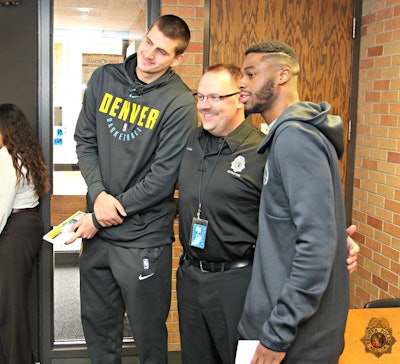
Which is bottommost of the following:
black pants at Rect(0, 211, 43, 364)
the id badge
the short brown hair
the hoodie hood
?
black pants at Rect(0, 211, 43, 364)

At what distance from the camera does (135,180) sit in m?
2.61

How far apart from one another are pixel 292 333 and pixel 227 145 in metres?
0.92

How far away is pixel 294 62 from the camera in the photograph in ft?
6.64

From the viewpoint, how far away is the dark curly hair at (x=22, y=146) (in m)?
3.36

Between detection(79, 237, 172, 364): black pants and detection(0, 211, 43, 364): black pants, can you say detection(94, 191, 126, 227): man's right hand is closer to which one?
detection(79, 237, 172, 364): black pants

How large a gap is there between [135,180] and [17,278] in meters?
1.21

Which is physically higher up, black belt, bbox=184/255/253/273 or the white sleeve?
the white sleeve

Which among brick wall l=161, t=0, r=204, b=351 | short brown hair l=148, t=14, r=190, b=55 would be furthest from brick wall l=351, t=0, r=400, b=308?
short brown hair l=148, t=14, r=190, b=55

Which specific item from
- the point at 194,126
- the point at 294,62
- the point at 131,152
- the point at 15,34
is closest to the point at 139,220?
the point at 131,152

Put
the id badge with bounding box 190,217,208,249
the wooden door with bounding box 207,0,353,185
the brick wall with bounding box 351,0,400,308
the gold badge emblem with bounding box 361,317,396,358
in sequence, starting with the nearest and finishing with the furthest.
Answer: the gold badge emblem with bounding box 361,317,396,358, the id badge with bounding box 190,217,208,249, the brick wall with bounding box 351,0,400,308, the wooden door with bounding box 207,0,353,185

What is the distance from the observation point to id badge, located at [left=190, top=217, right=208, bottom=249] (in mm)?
2328

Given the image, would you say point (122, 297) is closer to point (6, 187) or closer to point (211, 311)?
point (211, 311)

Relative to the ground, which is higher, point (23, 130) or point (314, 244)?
point (23, 130)

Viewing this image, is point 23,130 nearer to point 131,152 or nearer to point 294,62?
point 131,152
